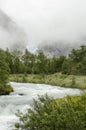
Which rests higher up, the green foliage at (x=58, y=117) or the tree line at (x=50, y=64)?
the tree line at (x=50, y=64)

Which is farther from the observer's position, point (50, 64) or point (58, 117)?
point (50, 64)

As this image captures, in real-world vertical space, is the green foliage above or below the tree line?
below

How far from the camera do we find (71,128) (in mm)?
20094

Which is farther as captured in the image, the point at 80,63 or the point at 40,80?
the point at 80,63

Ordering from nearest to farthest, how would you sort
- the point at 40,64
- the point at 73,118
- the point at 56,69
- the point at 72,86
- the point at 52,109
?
the point at 73,118
the point at 52,109
the point at 72,86
the point at 40,64
the point at 56,69

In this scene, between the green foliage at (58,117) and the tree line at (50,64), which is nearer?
the green foliage at (58,117)

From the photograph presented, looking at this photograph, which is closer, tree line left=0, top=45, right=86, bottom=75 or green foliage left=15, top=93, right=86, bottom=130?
green foliage left=15, top=93, right=86, bottom=130

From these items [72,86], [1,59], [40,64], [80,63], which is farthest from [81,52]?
[1,59]

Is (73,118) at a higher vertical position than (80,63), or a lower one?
lower

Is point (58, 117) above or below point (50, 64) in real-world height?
below

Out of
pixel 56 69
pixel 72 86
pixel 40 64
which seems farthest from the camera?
pixel 56 69

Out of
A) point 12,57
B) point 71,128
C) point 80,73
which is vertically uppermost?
point 12,57

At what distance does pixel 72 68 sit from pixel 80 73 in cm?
432

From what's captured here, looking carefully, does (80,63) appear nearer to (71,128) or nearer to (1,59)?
(1,59)
